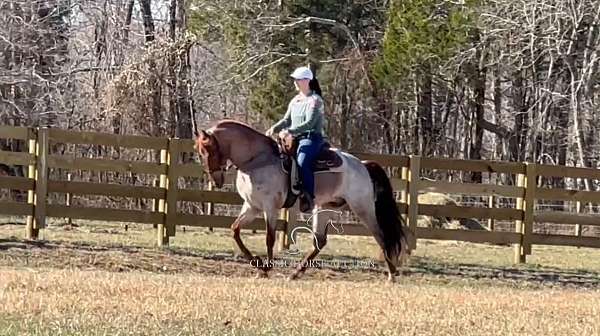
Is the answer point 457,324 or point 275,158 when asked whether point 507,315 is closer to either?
point 457,324

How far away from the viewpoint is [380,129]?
3475 cm

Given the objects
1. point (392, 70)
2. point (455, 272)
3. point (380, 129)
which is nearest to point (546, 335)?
point (455, 272)

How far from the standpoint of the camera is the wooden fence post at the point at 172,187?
609 inches

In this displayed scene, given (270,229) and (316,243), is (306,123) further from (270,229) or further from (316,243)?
(316,243)

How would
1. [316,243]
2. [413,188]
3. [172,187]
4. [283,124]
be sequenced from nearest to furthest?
1. [283,124]
2. [316,243]
3. [172,187]
4. [413,188]

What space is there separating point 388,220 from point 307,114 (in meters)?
1.86

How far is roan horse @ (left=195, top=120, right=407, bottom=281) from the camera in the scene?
1162 centimetres

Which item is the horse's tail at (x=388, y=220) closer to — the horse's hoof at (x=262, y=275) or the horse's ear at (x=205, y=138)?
the horse's hoof at (x=262, y=275)

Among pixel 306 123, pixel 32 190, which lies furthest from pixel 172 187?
pixel 306 123

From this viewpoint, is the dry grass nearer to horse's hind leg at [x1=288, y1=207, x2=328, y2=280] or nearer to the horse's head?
horse's hind leg at [x1=288, y1=207, x2=328, y2=280]

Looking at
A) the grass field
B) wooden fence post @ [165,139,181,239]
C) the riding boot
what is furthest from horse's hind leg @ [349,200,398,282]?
wooden fence post @ [165,139,181,239]

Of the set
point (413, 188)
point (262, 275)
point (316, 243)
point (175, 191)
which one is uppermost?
point (413, 188)

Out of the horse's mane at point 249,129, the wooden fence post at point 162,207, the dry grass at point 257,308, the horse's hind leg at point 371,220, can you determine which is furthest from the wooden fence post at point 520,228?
the horse's mane at point 249,129

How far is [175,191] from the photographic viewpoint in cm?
1548
